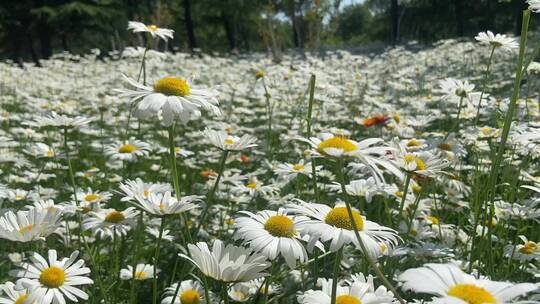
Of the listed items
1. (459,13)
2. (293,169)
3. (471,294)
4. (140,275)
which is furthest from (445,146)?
(459,13)

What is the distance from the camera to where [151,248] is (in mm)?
3256

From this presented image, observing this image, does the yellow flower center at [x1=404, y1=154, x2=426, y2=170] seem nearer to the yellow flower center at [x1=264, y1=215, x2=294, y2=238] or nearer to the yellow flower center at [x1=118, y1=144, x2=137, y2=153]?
the yellow flower center at [x1=264, y1=215, x2=294, y2=238]

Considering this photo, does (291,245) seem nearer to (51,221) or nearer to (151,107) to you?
(151,107)

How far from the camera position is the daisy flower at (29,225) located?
1.74m

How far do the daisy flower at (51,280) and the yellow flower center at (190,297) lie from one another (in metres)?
0.38

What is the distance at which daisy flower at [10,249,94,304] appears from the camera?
5.49 feet

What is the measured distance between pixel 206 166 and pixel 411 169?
4100mm

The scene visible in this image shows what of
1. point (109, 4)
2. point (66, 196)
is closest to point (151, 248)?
point (66, 196)

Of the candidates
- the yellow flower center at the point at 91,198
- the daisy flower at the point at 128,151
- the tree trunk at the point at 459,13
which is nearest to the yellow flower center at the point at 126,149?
the daisy flower at the point at 128,151

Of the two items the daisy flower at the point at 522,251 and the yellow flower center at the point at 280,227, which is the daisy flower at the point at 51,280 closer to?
the yellow flower center at the point at 280,227

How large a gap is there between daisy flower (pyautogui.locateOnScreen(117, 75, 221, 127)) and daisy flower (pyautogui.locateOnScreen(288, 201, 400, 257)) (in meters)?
0.58

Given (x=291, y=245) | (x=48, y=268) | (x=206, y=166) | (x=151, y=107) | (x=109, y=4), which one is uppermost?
(x=109, y=4)

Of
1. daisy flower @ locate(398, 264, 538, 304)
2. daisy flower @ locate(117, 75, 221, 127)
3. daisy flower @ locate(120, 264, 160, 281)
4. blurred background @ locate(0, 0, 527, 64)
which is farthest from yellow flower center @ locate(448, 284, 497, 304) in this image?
blurred background @ locate(0, 0, 527, 64)

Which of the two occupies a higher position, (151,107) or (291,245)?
(151,107)
